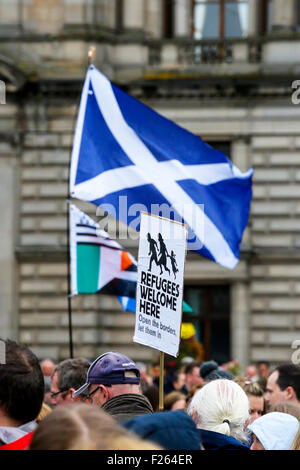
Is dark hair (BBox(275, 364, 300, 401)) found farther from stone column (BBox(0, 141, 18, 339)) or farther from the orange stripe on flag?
stone column (BBox(0, 141, 18, 339))

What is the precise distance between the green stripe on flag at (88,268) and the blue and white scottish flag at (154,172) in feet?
5.80

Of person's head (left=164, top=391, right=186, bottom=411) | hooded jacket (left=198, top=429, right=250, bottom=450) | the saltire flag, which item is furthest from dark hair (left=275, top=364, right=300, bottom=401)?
the saltire flag

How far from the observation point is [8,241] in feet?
80.4

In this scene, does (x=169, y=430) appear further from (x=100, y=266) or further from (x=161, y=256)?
(x=100, y=266)

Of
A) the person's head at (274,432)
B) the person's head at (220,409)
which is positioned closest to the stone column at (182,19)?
the person's head at (220,409)

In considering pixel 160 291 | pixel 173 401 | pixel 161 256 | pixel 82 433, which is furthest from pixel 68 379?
pixel 82 433

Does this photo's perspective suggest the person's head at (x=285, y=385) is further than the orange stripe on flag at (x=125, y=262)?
No

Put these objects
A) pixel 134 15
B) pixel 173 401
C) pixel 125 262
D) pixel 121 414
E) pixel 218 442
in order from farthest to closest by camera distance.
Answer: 1. pixel 134 15
2. pixel 125 262
3. pixel 173 401
4. pixel 121 414
5. pixel 218 442

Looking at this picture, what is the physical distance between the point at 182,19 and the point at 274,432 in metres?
19.9

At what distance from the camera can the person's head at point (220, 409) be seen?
231 inches

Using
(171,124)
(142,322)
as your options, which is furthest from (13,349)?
(171,124)

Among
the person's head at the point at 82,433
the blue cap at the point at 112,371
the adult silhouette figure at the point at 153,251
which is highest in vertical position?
the person's head at the point at 82,433

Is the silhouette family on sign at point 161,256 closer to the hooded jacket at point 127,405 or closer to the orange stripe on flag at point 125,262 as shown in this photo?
the hooded jacket at point 127,405

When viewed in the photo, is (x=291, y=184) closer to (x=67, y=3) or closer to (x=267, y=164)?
(x=267, y=164)
